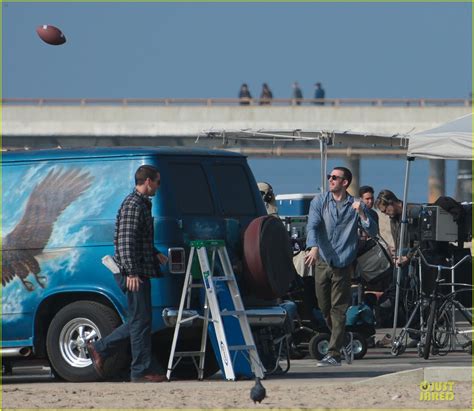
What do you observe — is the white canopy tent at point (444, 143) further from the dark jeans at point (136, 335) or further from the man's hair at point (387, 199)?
the dark jeans at point (136, 335)

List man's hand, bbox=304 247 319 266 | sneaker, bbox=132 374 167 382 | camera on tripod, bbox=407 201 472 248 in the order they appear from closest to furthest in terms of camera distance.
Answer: sneaker, bbox=132 374 167 382 < man's hand, bbox=304 247 319 266 < camera on tripod, bbox=407 201 472 248

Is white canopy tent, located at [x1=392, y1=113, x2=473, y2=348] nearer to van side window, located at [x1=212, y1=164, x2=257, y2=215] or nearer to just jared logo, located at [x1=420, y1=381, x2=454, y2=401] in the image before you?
van side window, located at [x1=212, y1=164, x2=257, y2=215]

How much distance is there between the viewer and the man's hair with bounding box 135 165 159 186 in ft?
45.4

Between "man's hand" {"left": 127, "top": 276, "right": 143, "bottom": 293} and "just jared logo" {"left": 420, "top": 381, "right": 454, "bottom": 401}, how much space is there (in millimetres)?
2603

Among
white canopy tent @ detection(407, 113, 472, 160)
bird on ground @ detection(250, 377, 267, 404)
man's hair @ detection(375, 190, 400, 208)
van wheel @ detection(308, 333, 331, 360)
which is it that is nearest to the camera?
bird on ground @ detection(250, 377, 267, 404)

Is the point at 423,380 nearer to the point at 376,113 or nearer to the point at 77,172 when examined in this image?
the point at 77,172

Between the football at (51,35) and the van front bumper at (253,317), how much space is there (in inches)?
183

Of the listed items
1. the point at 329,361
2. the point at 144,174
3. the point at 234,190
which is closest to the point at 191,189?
the point at 234,190

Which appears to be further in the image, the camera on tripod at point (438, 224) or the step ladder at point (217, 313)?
the camera on tripod at point (438, 224)

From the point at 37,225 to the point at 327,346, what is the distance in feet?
12.3

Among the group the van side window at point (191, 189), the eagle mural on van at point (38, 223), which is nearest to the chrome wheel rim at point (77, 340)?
the eagle mural on van at point (38, 223)

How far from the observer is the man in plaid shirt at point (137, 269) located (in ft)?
45.1

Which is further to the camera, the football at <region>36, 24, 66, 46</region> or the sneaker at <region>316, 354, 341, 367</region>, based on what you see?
the football at <region>36, 24, 66, 46</region>

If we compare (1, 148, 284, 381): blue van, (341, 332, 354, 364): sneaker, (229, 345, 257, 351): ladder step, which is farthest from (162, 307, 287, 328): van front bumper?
(341, 332, 354, 364): sneaker
